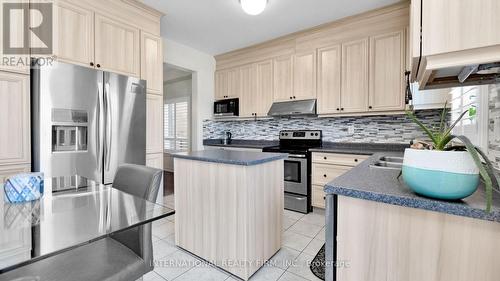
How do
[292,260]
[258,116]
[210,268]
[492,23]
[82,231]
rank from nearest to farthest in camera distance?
[492,23] < [82,231] < [210,268] < [292,260] < [258,116]

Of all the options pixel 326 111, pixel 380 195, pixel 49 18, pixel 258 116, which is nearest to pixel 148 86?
pixel 49 18

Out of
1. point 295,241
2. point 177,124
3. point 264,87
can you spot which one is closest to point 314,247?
point 295,241

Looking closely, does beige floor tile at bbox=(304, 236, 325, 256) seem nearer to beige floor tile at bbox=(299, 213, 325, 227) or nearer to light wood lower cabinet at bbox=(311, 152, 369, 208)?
beige floor tile at bbox=(299, 213, 325, 227)

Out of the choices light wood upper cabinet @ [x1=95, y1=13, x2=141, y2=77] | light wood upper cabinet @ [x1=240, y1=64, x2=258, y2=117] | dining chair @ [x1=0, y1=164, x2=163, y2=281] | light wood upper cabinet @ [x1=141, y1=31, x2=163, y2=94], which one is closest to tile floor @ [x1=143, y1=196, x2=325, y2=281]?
dining chair @ [x1=0, y1=164, x2=163, y2=281]

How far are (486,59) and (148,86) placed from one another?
2979 mm

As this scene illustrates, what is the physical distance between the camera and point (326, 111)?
129 inches

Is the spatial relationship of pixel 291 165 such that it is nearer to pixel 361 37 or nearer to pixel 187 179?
pixel 187 179

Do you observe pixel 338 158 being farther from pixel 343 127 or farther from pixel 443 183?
pixel 443 183

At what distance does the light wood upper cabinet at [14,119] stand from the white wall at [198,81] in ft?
7.40

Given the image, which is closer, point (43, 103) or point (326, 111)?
point (43, 103)

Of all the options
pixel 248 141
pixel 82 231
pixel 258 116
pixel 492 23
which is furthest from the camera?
pixel 248 141

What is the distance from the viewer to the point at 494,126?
3.96 feet

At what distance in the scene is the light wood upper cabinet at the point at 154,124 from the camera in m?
2.81

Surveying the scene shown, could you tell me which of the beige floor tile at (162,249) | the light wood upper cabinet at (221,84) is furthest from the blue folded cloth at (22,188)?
the light wood upper cabinet at (221,84)
